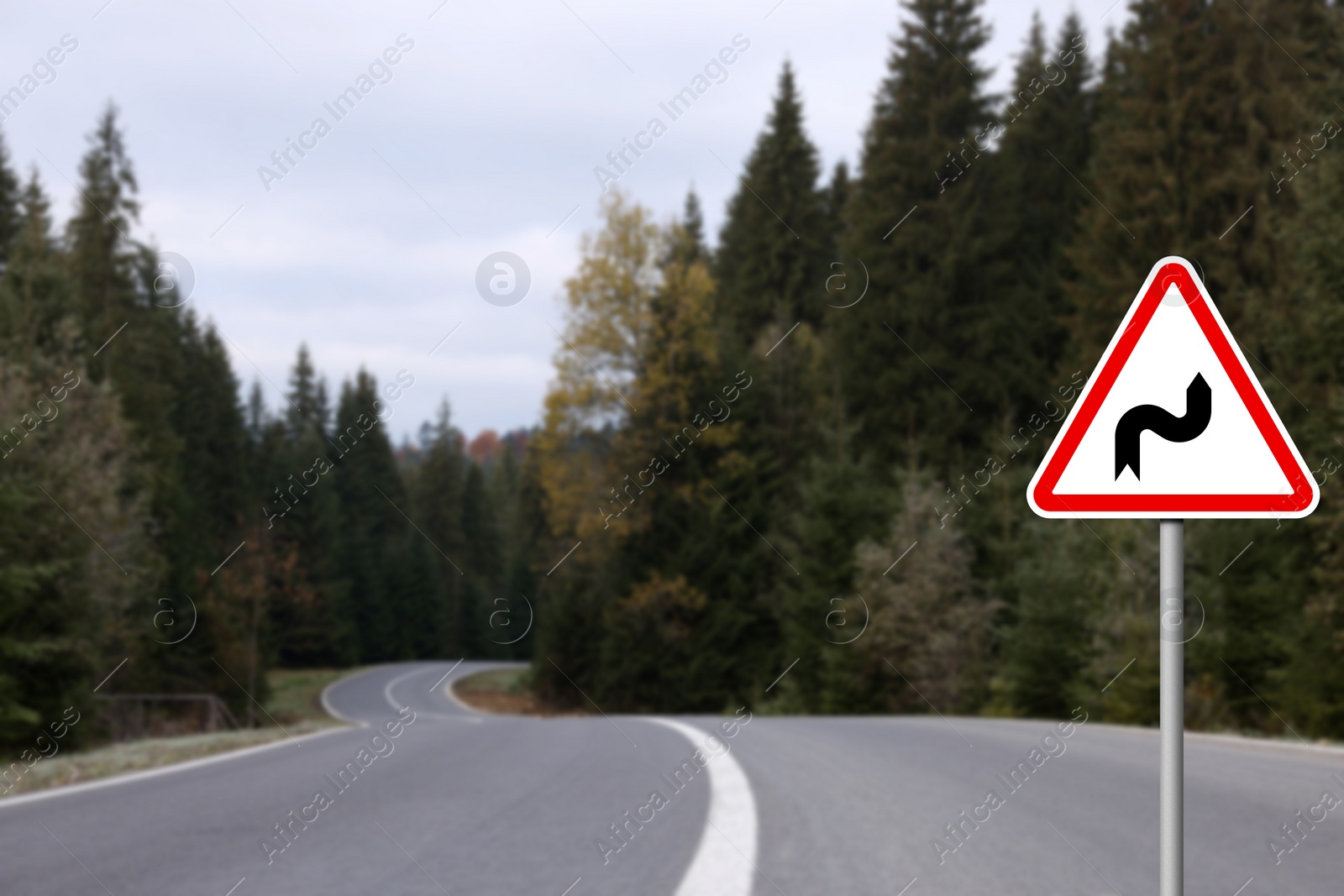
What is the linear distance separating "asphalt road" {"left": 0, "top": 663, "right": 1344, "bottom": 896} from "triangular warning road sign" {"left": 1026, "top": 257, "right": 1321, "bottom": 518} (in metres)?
2.17

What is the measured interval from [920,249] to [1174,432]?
43.6 meters

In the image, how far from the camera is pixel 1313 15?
40.3 meters

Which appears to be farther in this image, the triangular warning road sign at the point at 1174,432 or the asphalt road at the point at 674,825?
the asphalt road at the point at 674,825

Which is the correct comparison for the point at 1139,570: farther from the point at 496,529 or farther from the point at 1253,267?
the point at 496,529

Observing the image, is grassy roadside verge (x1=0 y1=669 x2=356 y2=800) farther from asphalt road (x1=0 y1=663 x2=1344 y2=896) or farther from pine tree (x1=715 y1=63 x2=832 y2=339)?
pine tree (x1=715 y1=63 x2=832 y2=339)

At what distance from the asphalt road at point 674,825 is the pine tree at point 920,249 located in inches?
1323

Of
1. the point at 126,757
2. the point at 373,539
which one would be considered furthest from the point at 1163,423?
the point at 373,539

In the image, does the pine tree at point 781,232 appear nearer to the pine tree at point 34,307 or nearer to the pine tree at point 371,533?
the pine tree at point 34,307

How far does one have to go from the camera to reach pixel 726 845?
6176 mm

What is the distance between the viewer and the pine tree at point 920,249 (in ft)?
147

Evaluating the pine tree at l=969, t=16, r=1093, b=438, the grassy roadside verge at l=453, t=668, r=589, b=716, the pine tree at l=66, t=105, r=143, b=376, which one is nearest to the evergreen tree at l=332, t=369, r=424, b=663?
the grassy roadside verge at l=453, t=668, r=589, b=716

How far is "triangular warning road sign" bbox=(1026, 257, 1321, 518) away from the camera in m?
3.91

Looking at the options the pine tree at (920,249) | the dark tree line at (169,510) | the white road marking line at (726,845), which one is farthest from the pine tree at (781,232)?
the white road marking line at (726,845)

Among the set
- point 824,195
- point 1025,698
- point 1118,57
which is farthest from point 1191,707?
point 824,195
